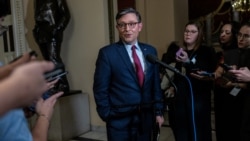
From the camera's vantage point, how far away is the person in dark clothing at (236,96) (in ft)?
6.43

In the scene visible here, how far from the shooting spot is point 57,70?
0.72 metres

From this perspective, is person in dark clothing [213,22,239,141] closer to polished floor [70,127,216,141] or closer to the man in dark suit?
the man in dark suit

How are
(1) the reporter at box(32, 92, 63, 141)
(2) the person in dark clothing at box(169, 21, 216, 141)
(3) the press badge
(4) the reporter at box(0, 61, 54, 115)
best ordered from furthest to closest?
(2) the person in dark clothing at box(169, 21, 216, 141) < (3) the press badge < (1) the reporter at box(32, 92, 63, 141) < (4) the reporter at box(0, 61, 54, 115)

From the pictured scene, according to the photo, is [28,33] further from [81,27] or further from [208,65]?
[208,65]

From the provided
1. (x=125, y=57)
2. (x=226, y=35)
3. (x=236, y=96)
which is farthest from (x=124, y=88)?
(x=226, y=35)

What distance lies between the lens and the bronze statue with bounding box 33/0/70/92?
11.7 feet

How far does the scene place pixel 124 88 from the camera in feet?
5.74

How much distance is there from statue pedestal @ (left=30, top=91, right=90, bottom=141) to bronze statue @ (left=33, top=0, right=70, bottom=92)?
0.19 m

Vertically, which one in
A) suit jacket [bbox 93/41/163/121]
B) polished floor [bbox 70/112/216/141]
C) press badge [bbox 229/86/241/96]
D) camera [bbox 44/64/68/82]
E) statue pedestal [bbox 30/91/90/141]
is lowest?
polished floor [bbox 70/112/216/141]

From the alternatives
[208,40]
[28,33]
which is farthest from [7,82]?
[208,40]

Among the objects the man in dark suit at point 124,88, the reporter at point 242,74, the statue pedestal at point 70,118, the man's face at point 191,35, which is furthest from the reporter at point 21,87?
the statue pedestal at point 70,118

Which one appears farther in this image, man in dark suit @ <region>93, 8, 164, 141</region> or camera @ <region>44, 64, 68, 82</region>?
man in dark suit @ <region>93, 8, 164, 141</region>

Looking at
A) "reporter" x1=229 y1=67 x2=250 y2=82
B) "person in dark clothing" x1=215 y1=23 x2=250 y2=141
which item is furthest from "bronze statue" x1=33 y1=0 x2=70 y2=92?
"reporter" x1=229 y1=67 x2=250 y2=82

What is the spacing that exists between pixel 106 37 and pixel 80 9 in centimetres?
51
